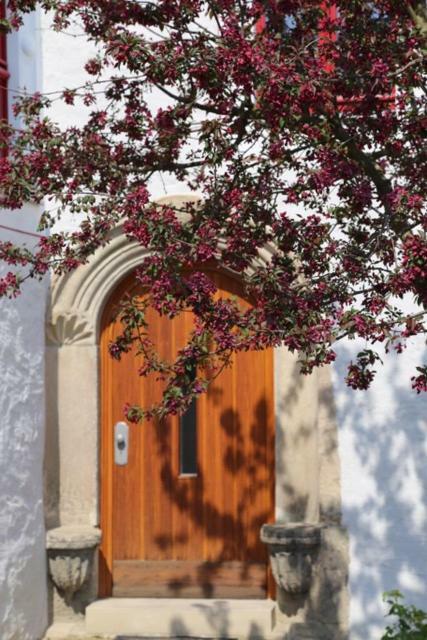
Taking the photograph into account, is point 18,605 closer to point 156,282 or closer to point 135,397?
point 135,397

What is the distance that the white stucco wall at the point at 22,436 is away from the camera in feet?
22.7

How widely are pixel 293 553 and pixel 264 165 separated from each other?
313cm

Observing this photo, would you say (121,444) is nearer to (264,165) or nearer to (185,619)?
(185,619)

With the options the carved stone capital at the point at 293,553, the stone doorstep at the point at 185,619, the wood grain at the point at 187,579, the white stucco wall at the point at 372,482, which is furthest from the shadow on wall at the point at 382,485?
the wood grain at the point at 187,579

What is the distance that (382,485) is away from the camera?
23.7ft

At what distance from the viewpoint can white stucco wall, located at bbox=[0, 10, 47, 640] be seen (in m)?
6.93

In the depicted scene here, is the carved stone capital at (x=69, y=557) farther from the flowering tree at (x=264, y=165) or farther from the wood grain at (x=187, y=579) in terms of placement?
the flowering tree at (x=264, y=165)

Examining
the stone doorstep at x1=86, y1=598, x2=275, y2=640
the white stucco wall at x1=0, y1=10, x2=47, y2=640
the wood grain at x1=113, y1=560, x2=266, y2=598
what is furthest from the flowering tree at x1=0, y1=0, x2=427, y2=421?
the wood grain at x1=113, y1=560, x2=266, y2=598

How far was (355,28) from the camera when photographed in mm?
4645

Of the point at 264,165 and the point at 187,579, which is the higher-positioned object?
the point at 264,165

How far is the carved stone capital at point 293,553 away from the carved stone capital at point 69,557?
1.15 m

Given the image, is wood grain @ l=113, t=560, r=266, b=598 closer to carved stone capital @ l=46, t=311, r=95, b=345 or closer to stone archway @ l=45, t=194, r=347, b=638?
stone archway @ l=45, t=194, r=347, b=638

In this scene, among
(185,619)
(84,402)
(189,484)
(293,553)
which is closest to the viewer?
(293,553)

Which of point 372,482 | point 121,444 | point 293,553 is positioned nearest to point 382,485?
point 372,482
